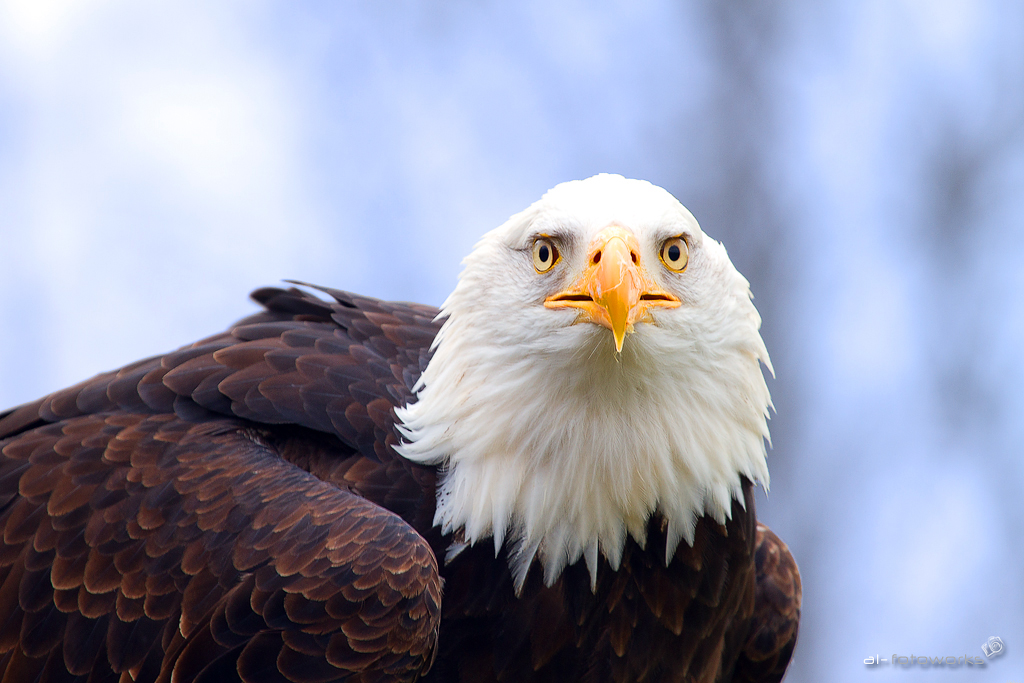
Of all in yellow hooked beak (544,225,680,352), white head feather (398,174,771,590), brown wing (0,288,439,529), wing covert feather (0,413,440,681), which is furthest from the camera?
brown wing (0,288,439,529)

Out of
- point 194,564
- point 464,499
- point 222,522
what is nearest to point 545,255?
point 464,499

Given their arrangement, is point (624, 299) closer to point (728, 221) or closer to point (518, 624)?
point (518, 624)

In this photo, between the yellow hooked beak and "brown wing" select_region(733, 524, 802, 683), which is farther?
"brown wing" select_region(733, 524, 802, 683)

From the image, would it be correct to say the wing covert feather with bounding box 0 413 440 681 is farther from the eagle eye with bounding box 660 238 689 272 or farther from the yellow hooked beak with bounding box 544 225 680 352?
the eagle eye with bounding box 660 238 689 272

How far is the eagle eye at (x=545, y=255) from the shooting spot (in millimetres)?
2365

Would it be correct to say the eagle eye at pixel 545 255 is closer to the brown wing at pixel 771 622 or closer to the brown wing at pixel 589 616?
the brown wing at pixel 589 616

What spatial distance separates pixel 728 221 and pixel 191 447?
5873 mm

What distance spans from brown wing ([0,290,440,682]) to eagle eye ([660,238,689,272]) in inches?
33.8

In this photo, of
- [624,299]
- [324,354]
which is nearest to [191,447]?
[324,354]

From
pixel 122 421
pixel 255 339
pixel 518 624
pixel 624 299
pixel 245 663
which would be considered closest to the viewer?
pixel 624 299

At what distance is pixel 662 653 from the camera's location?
2525 mm

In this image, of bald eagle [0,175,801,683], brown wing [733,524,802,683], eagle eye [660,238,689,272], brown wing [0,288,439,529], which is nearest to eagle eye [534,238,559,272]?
bald eagle [0,175,801,683]

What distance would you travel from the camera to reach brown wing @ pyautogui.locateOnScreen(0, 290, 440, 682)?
7.34 ft

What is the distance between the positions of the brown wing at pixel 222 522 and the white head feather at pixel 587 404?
0.24 meters
